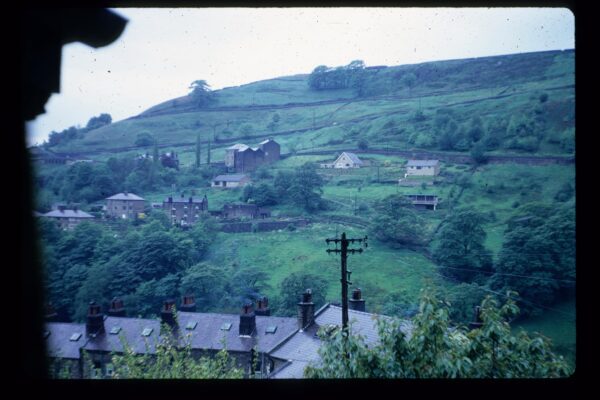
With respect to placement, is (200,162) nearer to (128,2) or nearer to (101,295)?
(101,295)

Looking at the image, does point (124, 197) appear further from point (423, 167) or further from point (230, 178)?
point (423, 167)

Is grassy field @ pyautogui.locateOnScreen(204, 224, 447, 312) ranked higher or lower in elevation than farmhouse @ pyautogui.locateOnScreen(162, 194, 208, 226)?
lower

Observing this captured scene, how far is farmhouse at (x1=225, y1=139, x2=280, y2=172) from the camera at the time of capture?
559 cm

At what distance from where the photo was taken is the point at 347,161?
20.6 ft

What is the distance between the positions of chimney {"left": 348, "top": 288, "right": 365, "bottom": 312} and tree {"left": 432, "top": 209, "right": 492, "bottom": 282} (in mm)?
839

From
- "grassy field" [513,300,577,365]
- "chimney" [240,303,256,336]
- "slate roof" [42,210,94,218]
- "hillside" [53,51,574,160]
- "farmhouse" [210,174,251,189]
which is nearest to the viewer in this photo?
"grassy field" [513,300,577,365]

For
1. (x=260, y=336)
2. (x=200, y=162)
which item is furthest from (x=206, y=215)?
(x=260, y=336)

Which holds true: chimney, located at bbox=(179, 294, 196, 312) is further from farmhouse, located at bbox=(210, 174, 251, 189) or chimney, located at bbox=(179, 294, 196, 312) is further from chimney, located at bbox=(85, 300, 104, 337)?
farmhouse, located at bbox=(210, 174, 251, 189)

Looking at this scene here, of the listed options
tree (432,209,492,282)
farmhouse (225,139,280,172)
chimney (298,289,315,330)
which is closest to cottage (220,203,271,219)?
farmhouse (225,139,280,172)

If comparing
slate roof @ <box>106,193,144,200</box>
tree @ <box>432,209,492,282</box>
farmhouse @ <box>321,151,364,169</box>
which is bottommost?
tree @ <box>432,209,492,282</box>

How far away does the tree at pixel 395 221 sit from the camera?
5477 millimetres

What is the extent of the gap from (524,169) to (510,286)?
2.13 metres

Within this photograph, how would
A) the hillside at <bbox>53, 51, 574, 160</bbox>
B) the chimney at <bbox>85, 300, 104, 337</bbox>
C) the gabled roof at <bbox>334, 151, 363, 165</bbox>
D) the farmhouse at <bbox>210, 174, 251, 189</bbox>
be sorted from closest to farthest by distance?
the chimney at <bbox>85, 300, 104, 337</bbox>, the hillside at <bbox>53, 51, 574, 160</bbox>, the farmhouse at <bbox>210, 174, 251, 189</bbox>, the gabled roof at <bbox>334, 151, 363, 165</bbox>
